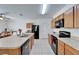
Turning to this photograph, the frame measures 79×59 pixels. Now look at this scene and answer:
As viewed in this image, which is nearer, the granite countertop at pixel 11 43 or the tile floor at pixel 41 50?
the granite countertop at pixel 11 43

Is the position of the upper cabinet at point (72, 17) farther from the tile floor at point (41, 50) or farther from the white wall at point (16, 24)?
the white wall at point (16, 24)

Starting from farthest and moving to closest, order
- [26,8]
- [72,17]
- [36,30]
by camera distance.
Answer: [36,30] → [26,8] → [72,17]

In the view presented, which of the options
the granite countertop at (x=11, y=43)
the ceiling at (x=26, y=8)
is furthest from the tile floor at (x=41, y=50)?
the ceiling at (x=26, y=8)

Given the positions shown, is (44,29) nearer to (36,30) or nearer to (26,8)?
(36,30)

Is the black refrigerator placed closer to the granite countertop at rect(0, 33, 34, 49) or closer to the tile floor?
the tile floor

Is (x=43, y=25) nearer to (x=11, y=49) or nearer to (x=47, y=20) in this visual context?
(x=47, y=20)

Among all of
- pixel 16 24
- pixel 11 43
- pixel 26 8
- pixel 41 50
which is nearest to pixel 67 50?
pixel 11 43

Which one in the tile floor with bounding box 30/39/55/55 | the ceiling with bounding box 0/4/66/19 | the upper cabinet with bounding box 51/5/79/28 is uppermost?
the ceiling with bounding box 0/4/66/19

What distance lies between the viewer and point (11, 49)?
258cm

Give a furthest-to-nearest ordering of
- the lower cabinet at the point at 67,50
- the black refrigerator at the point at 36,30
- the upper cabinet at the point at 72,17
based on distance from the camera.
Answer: the black refrigerator at the point at 36,30, the upper cabinet at the point at 72,17, the lower cabinet at the point at 67,50

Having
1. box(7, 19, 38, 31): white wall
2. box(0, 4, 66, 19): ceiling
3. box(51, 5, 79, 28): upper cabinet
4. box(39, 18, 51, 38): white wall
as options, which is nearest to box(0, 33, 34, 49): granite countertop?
box(51, 5, 79, 28): upper cabinet

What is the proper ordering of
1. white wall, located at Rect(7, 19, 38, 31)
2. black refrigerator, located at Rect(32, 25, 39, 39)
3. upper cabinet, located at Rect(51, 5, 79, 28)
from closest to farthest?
upper cabinet, located at Rect(51, 5, 79, 28) < black refrigerator, located at Rect(32, 25, 39, 39) < white wall, located at Rect(7, 19, 38, 31)
